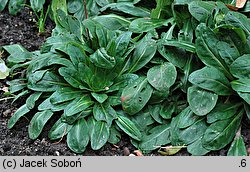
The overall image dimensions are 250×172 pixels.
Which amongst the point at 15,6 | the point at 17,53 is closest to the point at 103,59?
the point at 17,53

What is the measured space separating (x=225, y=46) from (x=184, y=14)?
603 mm

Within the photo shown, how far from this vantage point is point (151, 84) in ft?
15.1

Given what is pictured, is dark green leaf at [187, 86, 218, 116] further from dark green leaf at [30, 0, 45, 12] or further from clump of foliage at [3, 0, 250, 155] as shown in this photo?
dark green leaf at [30, 0, 45, 12]

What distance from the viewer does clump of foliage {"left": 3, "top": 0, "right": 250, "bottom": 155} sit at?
4535mm

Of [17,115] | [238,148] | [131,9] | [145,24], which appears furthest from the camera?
[131,9]

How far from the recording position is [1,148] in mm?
4559

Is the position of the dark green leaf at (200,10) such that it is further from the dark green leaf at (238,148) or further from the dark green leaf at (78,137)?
the dark green leaf at (78,137)

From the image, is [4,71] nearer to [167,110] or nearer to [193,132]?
[167,110]

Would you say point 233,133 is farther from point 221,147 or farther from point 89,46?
point 89,46

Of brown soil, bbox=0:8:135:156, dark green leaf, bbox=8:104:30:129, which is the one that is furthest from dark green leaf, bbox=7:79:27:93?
dark green leaf, bbox=8:104:30:129

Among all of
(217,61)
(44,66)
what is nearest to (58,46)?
(44,66)

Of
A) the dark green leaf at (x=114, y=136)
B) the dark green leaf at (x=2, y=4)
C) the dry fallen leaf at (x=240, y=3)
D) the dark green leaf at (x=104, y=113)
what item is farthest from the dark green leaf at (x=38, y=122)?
the dry fallen leaf at (x=240, y=3)

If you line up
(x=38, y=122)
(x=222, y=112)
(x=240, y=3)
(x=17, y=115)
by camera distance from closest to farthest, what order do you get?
(x=222, y=112) < (x=38, y=122) < (x=17, y=115) < (x=240, y=3)
